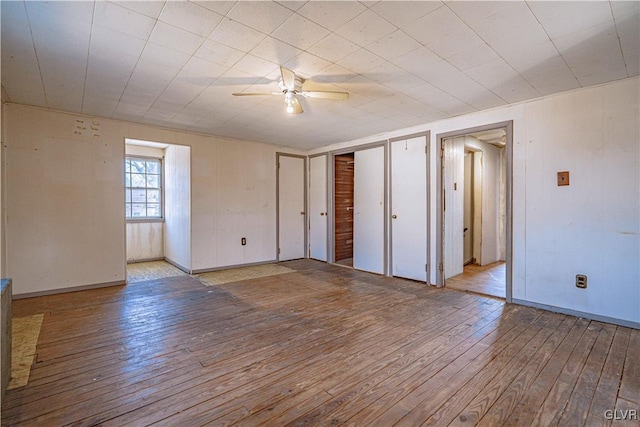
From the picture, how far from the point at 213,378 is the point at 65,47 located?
2.75 m

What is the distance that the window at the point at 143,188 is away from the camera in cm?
615

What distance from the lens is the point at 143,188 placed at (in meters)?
6.33

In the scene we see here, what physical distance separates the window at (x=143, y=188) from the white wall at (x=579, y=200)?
6.48m

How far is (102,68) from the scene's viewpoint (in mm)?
2646

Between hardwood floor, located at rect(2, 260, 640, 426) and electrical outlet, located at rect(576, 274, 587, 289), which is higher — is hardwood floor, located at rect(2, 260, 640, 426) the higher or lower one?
the lower one

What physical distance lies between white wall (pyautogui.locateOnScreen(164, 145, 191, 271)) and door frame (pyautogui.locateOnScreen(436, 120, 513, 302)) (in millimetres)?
4050

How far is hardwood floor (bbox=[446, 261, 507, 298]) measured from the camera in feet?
13.3

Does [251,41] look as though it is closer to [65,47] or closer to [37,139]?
[65,47]

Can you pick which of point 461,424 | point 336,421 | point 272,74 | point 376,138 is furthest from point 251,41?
point 376,138

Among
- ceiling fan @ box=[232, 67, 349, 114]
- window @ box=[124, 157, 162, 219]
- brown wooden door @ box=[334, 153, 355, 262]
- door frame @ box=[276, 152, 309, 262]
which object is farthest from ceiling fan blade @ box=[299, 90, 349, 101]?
window @ box=[124, 157, 162, 219]

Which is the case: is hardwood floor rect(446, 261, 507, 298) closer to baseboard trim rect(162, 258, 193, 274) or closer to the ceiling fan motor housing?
the ceiling fan motor housing

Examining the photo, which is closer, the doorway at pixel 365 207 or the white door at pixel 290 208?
the doorway at pixel 365 207

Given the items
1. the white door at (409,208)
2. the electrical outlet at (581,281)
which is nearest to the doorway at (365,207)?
the white door at (409,208)

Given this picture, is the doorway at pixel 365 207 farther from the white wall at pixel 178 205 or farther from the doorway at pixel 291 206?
the white wall at pixel 178 205
